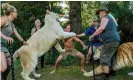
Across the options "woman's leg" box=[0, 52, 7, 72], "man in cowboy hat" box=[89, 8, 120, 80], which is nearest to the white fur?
"man in cowboy hat" box=[89, 8, 120, 80]

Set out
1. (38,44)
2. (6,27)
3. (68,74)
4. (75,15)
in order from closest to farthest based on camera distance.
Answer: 1. (6,27)
2. (38,44)
3. (68,74)
4. (75,15)

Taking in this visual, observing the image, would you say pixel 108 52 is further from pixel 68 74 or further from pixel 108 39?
pixel 68 74

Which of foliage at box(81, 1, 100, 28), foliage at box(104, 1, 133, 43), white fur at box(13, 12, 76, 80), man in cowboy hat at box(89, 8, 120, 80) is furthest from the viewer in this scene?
foliage at box(81, 1, 100, 28)

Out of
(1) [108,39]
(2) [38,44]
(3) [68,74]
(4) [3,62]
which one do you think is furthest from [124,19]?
(4) [3,62]

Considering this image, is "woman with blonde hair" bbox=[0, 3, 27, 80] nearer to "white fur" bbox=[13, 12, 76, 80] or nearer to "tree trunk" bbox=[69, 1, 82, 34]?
"white fur" bbox=[13, 12, 76, 80]

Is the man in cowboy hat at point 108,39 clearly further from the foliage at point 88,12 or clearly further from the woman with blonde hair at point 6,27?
the foliage at point 88,12

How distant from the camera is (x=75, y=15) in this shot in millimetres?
12266

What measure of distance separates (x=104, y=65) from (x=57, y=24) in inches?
61.6

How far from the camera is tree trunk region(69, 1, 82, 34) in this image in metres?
12.2

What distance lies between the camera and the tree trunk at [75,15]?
12.2 m

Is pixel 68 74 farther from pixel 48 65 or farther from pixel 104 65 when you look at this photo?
pixel 48 65

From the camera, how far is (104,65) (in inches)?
286

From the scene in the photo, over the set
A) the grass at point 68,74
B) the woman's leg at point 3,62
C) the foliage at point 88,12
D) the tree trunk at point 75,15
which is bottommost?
the foliage at point 88,12

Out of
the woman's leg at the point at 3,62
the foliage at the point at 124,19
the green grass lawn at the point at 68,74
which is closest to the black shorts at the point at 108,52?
the green grass lawn at the point at 68,74
